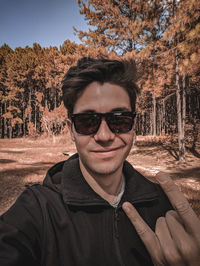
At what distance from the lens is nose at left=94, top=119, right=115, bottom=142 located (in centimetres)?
139

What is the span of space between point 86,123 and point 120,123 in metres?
0.31

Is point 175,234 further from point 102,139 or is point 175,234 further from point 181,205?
point 102,139

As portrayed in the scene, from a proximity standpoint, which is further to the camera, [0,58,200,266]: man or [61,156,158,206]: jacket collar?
[61,156,158,206]: jacket collar

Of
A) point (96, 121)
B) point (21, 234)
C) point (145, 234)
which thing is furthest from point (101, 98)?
point (21, 234)

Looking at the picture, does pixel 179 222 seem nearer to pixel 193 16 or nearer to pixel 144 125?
pixel 193 16

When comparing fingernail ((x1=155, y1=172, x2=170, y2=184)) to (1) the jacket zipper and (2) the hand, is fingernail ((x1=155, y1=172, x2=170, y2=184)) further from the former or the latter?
(1) the jacket zipper

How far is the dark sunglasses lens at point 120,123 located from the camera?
1432 mm

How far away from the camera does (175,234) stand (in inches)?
33.7

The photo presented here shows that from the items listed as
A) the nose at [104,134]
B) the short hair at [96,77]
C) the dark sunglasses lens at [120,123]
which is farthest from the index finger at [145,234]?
the short hair at [96,77]

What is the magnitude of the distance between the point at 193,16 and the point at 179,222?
22.1ft

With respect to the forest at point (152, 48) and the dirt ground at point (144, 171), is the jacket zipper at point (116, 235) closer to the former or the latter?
the forest at point (152, 48)

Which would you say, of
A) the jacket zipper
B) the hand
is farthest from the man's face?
the hand

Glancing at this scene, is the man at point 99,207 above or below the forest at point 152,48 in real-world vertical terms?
below

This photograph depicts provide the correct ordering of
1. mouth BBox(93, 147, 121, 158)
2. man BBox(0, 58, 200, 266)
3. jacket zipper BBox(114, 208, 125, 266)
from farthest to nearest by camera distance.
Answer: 1. mouth BBox(93, 147, 121, 158)
2. jacket zipper BBox(114, 208, 125, 266)
3. man BBox(0, 58, 200, 266)
